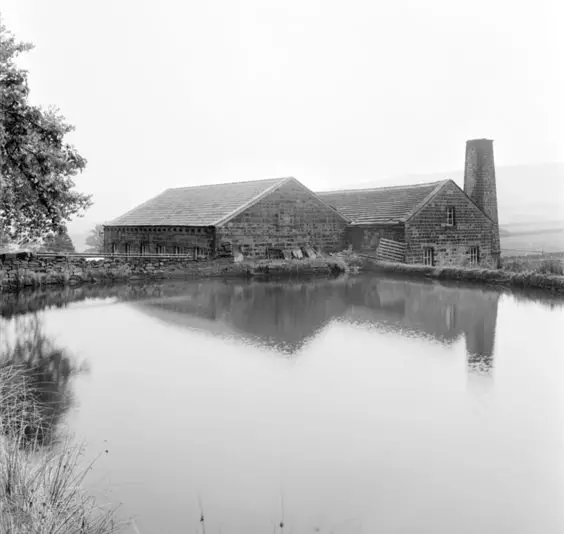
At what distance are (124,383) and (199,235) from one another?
21.8 m

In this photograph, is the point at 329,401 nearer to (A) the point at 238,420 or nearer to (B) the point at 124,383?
(A) the point at 238,420

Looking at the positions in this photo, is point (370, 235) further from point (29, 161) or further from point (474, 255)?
point (29, 161)

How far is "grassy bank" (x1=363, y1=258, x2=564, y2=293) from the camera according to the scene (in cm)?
2323

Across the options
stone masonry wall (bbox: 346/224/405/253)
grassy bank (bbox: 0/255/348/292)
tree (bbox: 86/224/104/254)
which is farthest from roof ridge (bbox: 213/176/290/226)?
tree (bbox: 86/224/104/254)

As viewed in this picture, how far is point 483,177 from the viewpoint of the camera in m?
37.8

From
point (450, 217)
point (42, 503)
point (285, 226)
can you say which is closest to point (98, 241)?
point (285, 226)

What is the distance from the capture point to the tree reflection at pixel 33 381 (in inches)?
347

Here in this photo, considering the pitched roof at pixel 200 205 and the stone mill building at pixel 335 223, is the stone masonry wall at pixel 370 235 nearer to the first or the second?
the stone mill building at pixel 335 223

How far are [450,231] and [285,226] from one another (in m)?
9.72

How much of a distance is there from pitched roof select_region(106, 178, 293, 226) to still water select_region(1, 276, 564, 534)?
15223mm

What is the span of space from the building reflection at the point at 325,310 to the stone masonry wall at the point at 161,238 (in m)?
5.84

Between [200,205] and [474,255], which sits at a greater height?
[200,205]

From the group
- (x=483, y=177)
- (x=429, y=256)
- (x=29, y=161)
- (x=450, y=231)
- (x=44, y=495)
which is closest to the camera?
(x=44, y=495)

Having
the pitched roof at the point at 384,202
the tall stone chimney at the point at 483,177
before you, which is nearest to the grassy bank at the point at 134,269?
the pitched roof at the point at 384,202
